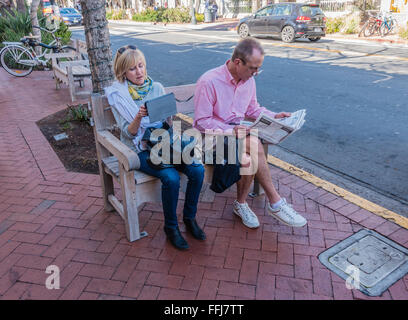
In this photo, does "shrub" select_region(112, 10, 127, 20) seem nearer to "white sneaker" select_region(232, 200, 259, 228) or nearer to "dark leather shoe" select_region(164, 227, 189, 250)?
"white sneaker" select_region(232, 200, 259, 228)

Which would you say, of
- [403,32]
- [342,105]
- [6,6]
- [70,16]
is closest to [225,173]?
[342,105]

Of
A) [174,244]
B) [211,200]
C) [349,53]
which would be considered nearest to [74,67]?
[211,200]

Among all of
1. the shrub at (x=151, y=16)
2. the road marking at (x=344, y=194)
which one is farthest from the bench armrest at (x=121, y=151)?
the shrub at (x=151, y=16)

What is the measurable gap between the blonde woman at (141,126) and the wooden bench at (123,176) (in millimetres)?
107

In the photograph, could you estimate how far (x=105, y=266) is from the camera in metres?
2.63

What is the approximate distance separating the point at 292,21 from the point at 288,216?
1401cm

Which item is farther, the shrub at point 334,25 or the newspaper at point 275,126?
the shrub at point 334,25

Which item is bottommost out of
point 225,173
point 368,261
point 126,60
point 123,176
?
point 368,261

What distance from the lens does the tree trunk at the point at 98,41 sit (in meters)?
4.30

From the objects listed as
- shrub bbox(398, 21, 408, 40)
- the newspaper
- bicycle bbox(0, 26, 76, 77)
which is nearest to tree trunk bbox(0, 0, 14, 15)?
bicycle bbox(0, 26, 76, 77)

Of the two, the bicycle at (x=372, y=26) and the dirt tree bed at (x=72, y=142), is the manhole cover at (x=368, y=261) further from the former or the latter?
the bicycle at (x=372, y=26)

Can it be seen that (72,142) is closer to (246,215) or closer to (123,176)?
(123,176)

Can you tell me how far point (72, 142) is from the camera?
16.1 ft
